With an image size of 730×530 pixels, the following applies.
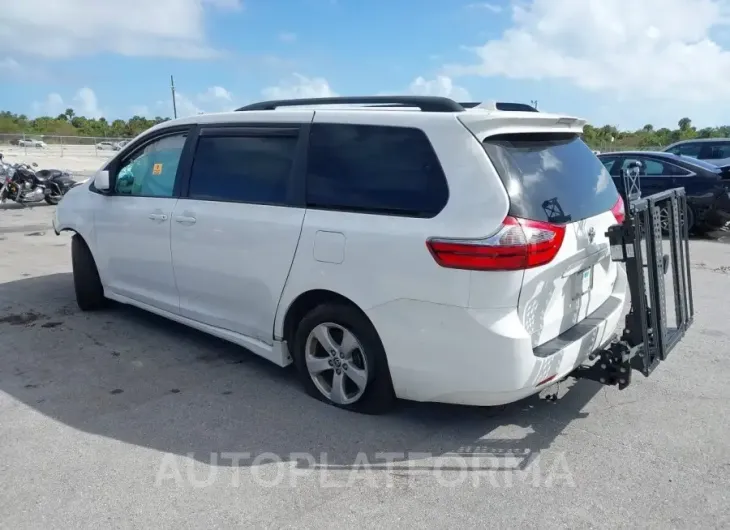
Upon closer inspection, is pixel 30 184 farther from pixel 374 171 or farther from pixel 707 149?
pixel 707 149

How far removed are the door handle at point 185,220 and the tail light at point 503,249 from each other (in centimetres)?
208

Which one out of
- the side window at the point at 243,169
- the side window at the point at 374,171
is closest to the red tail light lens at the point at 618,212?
the side window at the point at 374,171

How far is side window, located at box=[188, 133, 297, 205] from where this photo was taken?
4223 mm

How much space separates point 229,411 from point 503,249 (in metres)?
2.03

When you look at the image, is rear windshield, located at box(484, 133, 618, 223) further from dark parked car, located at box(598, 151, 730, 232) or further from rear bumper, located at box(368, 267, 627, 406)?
dark parked car, located at box(598, 151, 730, 232)

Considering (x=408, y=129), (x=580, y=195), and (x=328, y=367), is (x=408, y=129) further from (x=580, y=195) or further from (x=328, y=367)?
(x=328, y=367)

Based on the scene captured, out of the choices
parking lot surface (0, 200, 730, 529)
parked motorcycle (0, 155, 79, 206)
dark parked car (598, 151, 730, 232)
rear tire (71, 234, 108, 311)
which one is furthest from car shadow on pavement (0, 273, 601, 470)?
parked motorcycle (0, 155, 79, 206)

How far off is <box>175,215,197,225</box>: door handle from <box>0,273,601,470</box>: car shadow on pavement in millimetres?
1068

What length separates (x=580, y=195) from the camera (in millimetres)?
3832

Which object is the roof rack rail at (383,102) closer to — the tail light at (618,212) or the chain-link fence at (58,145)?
the tail light at (618,212)

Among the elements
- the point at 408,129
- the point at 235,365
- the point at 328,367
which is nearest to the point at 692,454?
the point at 328,367

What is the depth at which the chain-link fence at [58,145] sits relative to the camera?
155 ft

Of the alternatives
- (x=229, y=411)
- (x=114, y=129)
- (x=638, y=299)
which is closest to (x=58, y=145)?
(x=114, y=129)

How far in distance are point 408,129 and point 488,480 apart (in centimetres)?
194
